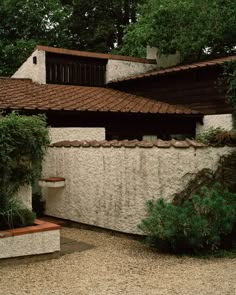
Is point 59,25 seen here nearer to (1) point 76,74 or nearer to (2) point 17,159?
(1) point 76,74

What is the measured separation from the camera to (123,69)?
58.1ft

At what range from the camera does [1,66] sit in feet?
79.9

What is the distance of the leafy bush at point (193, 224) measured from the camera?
22.8ft

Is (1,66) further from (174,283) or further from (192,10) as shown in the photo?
(174,283)

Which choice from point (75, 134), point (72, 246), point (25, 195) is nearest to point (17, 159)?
point (25, 195)

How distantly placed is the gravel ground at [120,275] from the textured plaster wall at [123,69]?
1059cm

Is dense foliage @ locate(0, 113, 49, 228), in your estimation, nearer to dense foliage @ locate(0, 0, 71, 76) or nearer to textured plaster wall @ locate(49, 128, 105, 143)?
textured plaster wall @ locate(49, 128, 105, 143)

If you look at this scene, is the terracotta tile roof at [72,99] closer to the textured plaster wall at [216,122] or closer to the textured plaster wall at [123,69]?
the textured plaster wall at [216,122]

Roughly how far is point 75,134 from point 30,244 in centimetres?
538

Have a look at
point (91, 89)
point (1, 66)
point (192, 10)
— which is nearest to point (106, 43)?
point (1, 66)

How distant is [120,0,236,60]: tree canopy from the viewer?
18094mm

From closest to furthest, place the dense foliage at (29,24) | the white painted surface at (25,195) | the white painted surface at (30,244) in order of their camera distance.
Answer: the white painted surface at (30,244) → the white painted surface at (25,195) → the dense foliage at (29,24)

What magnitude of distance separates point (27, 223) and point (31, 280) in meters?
1.46

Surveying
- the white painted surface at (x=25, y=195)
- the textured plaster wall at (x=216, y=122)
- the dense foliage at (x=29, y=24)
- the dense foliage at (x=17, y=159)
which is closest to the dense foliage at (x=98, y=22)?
the dense foliage at (x=29, y=24)
